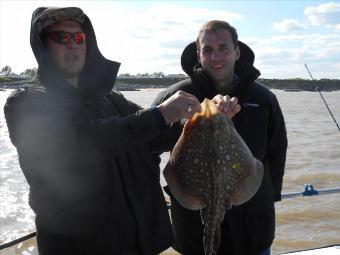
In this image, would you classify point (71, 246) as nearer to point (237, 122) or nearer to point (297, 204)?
point (237, 122)

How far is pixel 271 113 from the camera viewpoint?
439 centimetres

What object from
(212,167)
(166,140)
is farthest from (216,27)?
(212,167)

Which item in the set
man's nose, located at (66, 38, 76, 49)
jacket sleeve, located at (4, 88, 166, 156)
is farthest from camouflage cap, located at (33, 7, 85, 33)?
jacket sleeve, located at (4, 88, 166, 156)

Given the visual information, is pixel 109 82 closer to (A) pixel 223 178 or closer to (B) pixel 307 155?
(A) pixel 223 178

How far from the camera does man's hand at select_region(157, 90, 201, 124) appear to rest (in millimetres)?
2863

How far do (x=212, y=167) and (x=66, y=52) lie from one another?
138cm

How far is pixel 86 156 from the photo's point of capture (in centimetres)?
285

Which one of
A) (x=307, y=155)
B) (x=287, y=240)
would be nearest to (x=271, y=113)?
(x=287, y=240)

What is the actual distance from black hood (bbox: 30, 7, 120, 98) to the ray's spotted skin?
87cm

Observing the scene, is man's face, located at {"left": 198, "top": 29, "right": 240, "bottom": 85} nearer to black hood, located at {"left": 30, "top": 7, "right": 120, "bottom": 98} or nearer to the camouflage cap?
black hood, located at {"left": 30, "top": 7, "right": 120, "bottom": 98}

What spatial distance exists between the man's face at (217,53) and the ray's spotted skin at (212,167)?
3.99ft

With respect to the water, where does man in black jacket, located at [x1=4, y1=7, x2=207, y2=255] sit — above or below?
above

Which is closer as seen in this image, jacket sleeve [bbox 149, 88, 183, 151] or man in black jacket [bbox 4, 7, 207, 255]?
man in black jacket [bbox 4, 7, 207, 255]

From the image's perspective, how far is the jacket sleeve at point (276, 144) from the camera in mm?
4410
